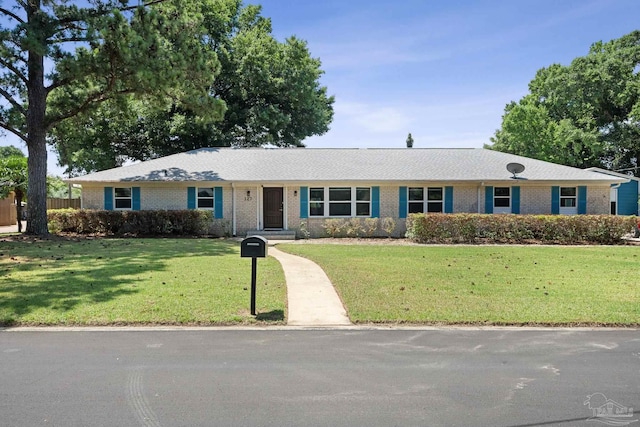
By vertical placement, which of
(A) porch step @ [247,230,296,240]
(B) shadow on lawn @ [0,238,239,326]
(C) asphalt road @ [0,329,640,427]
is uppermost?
(A) porch step @ [247,230,296,240]

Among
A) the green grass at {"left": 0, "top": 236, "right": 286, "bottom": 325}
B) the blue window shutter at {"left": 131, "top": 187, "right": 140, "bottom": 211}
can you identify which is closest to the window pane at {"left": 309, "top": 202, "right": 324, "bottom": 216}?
the green grass at {"left": 0, "top": 236, "right": 286, "bottom": 325}

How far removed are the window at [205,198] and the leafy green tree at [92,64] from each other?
356 centimetres

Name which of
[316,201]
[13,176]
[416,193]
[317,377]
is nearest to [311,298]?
[317,377]

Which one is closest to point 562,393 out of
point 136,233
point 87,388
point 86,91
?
point 87,388

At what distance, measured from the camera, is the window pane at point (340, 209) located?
65.0 feet

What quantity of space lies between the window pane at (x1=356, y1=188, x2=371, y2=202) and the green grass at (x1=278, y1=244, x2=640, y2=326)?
20.2 feet

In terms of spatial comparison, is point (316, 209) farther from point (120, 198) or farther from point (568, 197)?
point (568, 197)

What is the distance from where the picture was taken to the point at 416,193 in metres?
20.0

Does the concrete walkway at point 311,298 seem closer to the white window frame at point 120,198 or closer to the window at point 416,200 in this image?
the window at point 416,200

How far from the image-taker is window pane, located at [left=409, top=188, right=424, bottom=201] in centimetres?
1995

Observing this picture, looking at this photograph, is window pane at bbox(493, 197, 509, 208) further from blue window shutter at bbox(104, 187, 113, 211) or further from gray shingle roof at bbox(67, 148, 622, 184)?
blue window shutter at bbox(104, 187, 113, 211)

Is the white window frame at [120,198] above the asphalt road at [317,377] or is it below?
above

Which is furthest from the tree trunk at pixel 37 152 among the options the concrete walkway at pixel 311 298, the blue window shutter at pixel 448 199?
the blue window shutter at pixel 448 199

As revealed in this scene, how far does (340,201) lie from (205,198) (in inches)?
252
